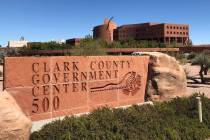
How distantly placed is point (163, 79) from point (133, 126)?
523 cm

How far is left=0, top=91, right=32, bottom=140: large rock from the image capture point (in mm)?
7570

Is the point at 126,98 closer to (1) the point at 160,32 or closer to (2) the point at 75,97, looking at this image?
(2) the point at 75,97

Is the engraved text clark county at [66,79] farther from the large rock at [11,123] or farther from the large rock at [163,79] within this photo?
the large rock at [11,123]

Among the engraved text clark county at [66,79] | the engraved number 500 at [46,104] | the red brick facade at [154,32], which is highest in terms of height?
the red brick facade at [154,32]

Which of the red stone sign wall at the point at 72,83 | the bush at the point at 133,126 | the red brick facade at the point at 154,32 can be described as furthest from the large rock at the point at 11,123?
the red brick facade at the point at 154,32

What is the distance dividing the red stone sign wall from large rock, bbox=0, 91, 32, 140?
7.24 ft

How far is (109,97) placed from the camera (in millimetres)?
13414

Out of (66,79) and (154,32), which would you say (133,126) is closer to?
(66,79)

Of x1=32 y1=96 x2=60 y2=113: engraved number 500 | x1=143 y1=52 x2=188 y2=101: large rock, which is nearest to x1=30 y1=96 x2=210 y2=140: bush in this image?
x1=32 y1=96 x2=60 y2=113: engraved number 500

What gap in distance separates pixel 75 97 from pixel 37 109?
160cm

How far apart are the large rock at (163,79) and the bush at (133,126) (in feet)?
7.82

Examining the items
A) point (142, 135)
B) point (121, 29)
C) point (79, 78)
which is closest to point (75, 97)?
point (79, 78)

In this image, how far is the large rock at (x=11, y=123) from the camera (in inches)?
298

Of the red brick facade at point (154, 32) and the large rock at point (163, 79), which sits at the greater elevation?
the red brick facade at point (154, 32)
